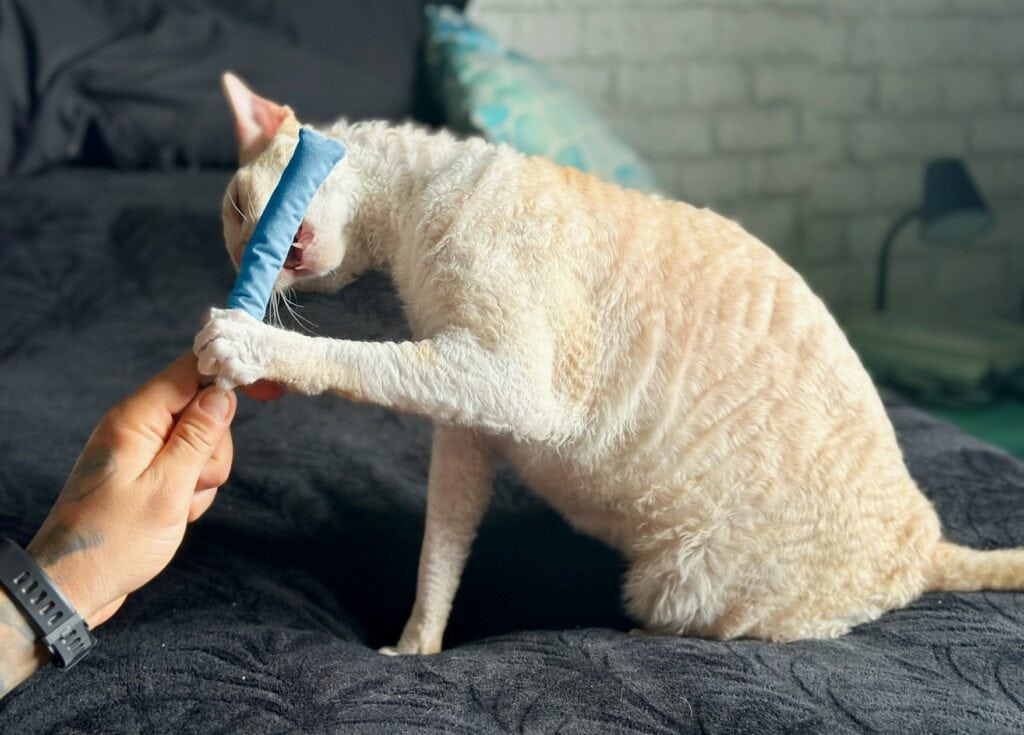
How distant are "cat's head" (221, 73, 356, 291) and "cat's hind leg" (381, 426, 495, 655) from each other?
22 centimetres

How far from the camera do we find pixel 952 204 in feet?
7.88

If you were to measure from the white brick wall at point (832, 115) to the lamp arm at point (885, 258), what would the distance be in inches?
1.6

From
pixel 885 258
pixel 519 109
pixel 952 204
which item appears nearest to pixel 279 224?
pixel 519 109

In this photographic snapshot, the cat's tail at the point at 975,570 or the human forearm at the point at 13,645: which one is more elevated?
the human forearm at the point at 13,645

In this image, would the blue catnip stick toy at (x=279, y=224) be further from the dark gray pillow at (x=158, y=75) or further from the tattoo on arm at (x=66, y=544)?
the dark gray pillow at (x=158, y=75)

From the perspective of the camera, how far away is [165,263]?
1716 millimetres

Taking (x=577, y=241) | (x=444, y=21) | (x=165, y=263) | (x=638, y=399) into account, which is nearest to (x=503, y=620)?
(x=638, y=399)

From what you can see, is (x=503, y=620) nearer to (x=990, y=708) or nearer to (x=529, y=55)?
(x=990, y=708)

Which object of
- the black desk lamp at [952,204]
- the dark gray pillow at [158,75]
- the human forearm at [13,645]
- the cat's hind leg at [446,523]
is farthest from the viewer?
the black desk lamp at [952,204]

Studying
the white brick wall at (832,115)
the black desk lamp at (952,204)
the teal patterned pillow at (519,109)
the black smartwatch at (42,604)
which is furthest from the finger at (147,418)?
the black desk lamp at (952,204)

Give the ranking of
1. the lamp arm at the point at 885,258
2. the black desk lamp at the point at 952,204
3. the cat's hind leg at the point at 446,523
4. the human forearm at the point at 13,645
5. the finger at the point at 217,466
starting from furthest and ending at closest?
the lamp arm at the point at 885,258 → the black desk lamp at the point at 952,204 → the cat's hind leg at the point at 446,523 → the finger at the point at 217,466 → the human forearm at the point at 13,645

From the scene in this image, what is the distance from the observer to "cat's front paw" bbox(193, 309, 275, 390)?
0.83 meters

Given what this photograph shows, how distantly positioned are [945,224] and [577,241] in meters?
1.77

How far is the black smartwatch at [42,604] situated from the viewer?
32.3 inches
